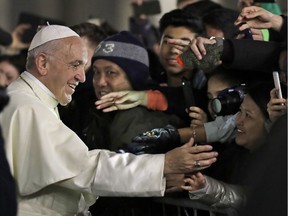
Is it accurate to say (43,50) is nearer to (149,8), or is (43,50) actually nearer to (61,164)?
(61,164)

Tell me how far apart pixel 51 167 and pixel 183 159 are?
0.67 m

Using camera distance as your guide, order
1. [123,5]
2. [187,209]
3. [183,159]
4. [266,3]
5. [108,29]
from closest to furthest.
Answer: [183,159] < [187,209] < [266,3] < [108,29] < [123,5]

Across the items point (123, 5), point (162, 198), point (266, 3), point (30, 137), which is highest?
point (266, 3)

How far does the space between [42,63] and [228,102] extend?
103 centimetres

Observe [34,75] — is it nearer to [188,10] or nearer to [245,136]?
[245,136]

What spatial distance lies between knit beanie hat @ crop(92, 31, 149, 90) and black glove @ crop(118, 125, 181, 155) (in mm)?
711

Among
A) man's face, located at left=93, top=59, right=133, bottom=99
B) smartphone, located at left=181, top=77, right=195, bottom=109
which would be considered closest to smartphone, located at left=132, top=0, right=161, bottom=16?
man's face, located at left=93, top=59, right=133, bottom=99

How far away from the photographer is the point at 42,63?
5.79m

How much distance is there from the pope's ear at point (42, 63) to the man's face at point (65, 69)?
0.02m

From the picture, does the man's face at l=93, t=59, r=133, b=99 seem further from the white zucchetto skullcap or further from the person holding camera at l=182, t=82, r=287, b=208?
the person holding camera at l=182, t=82, r=287, b=208

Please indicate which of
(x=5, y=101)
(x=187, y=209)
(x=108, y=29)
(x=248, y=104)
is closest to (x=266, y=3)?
(x=248, y=104)

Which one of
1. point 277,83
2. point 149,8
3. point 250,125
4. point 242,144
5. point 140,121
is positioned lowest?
point 149,8

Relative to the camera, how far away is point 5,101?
3949mm

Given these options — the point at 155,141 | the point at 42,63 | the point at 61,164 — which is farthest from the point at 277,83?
the point at 42,63
